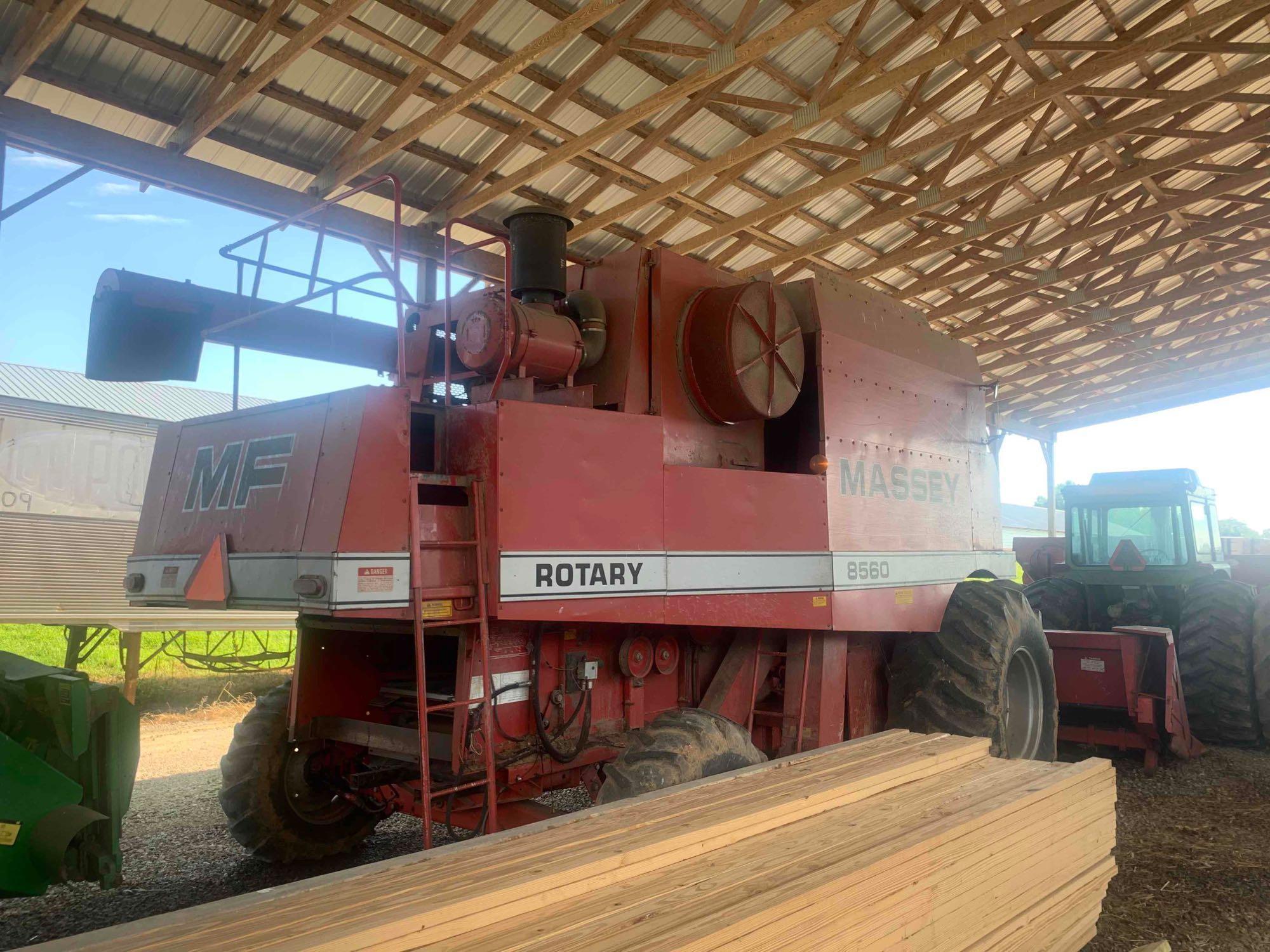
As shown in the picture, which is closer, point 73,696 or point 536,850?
point 536,850

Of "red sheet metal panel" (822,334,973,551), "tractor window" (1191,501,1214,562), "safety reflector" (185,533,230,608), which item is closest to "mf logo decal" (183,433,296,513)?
"safety reflector" (185,533,230,608)

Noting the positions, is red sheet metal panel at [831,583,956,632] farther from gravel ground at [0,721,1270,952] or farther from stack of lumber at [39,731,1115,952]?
gravel ground at [0,721,1270,952]

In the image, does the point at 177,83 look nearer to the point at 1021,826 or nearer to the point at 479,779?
the point at 479,779

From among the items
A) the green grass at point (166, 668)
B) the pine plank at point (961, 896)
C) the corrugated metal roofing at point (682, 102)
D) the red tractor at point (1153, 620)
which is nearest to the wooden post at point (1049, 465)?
the corrugated metal roofing at point (682, 102)

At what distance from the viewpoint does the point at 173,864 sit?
204 inches

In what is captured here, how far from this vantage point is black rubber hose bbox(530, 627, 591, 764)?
396 cm

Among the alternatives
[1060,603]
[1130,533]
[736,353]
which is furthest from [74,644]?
[1130,533]

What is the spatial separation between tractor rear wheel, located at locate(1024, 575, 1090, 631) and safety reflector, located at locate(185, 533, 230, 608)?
8.06 meters

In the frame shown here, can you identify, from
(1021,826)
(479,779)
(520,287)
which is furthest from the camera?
(520,287)

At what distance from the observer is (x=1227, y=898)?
451 cm

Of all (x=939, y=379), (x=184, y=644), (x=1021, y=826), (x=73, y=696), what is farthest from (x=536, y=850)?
(x=184, y=644)

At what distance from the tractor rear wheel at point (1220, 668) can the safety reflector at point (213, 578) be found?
7760 mm

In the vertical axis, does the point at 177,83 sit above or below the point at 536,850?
above

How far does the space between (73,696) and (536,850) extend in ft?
8.76
